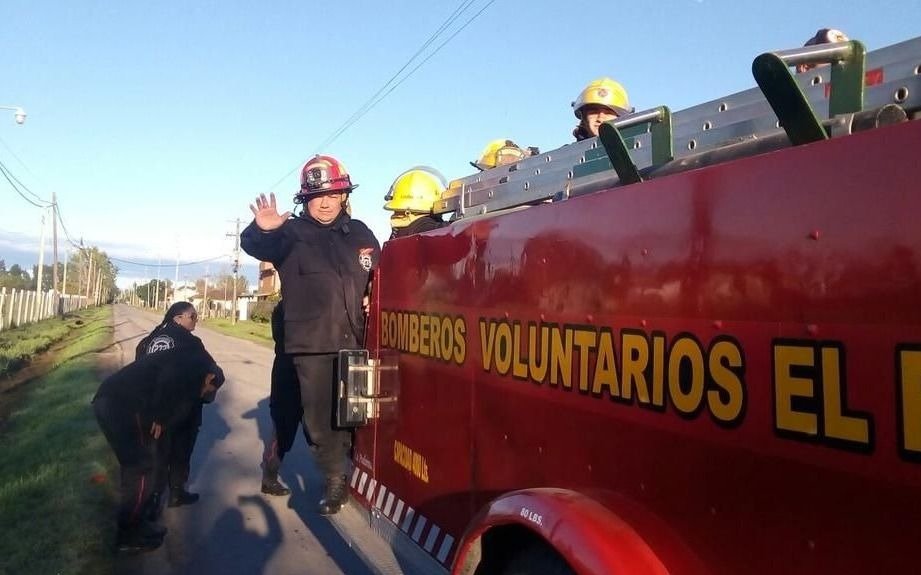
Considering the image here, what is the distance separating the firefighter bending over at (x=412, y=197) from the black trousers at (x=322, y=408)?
899 mm

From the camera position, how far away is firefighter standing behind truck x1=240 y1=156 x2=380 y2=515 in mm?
4191

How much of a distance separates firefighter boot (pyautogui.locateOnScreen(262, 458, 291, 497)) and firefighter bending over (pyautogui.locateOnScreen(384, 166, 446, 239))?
7.53ft

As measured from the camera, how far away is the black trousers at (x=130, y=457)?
5.08 m

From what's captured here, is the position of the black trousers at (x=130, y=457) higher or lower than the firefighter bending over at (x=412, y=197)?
lower

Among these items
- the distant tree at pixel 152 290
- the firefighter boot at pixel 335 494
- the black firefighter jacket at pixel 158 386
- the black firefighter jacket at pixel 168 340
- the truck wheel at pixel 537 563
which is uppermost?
the distant tree at pixel 152 290

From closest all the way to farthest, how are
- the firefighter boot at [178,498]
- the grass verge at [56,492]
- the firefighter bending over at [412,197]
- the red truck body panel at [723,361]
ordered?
the red truck body panel at [723,361] < the firefighter bending over at [412,197] < the grass verge at [56,492] < the firefighter boot at [178,498]

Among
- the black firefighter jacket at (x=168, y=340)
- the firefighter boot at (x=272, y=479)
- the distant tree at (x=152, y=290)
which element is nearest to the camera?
the black firefighter jacket at (x=168, y=340)

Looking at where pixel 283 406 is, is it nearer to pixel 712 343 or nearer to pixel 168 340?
pixel 168 340

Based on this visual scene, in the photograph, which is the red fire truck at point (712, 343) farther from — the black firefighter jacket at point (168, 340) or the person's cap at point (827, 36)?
the black firefighter jacket at point (168, 340)

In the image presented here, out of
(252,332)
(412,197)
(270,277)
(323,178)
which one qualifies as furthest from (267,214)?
(252,332)

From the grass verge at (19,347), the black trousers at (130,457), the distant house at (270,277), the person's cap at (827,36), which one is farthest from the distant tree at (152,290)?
the person's cap at (827,36)

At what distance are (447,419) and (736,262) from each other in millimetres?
1652

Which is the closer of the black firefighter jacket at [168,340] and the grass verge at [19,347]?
the black firefighter jacket at [168,340]

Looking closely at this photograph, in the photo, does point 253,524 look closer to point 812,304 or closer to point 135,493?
point 135,493
